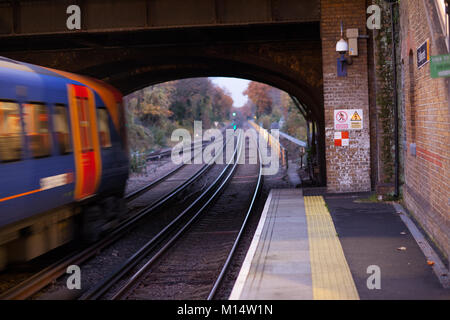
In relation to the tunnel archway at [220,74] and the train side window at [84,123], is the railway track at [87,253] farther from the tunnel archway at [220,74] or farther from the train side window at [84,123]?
the tunnel archway at [220,74]

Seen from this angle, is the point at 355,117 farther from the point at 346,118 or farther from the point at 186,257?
the point at 186,257

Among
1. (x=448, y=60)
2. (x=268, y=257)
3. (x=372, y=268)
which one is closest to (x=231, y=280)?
(x=268, y=257)

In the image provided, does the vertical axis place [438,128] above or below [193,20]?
below

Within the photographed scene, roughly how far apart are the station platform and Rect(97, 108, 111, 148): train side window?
146 inches

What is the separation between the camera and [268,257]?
8.97 meters

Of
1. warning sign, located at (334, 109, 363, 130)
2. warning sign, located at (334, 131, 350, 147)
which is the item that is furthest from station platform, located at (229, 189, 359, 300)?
warning sign, located at (334, 109, 363, 130)

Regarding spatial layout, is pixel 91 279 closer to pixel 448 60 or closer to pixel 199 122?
pixel 448 60

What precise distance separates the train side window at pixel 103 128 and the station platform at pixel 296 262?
3.71 meters

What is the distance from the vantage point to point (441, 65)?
7020 mm

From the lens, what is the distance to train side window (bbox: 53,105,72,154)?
10438mm

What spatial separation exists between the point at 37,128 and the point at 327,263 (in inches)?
200

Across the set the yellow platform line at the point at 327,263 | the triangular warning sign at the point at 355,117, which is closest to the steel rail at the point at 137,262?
the yellow platform line at the point at 327,263

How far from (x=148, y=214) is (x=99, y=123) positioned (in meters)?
4.72

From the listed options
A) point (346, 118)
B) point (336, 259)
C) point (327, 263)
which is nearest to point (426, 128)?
point (336, 259)
